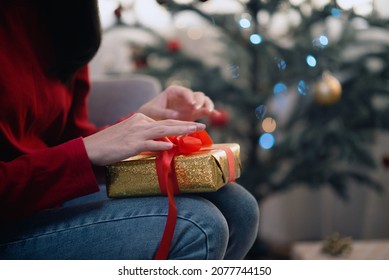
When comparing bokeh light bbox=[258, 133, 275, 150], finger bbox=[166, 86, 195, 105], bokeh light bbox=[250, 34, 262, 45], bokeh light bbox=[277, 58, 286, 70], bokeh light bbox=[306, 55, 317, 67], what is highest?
finger bbox=[166, 86, 195, 105]

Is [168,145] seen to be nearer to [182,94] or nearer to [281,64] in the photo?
[182,94]

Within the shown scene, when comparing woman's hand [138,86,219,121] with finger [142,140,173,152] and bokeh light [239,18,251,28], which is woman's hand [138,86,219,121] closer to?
finger [142,140,173,152]

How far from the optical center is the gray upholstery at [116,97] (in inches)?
46.1

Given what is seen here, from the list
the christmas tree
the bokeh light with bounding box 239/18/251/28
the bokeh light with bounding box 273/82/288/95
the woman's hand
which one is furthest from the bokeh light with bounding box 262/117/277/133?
the woman's hand

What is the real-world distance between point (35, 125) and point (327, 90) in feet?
3.03

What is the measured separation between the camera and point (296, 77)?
1.57m

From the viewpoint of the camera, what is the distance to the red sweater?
69 cm

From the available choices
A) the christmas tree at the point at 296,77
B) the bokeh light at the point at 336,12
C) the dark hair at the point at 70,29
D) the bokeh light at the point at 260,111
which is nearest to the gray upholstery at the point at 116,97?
the dark hair at the point at 70,29

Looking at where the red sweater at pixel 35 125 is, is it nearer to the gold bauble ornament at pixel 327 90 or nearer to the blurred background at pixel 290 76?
the blurred background at pixel 290 76

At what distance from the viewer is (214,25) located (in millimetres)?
1583

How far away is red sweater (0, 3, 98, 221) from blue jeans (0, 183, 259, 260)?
38 mm

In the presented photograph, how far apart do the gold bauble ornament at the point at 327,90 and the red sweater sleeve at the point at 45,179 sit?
967 mm

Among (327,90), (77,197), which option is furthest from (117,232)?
(327,90)
